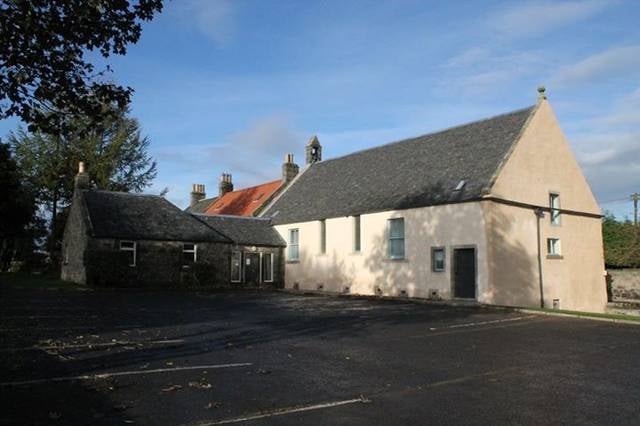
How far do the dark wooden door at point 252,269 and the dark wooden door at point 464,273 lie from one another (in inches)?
592

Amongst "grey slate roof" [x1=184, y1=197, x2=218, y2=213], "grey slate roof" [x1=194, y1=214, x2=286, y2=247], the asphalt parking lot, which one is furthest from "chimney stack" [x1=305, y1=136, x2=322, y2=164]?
the asphalt parking lot

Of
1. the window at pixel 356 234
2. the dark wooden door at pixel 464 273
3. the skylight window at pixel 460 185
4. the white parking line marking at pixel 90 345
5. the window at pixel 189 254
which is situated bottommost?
the white parking line marking at pixel 90 345

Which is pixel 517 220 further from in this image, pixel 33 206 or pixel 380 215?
pixel 33 206

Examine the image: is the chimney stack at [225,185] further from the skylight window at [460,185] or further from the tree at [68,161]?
the skylight window at [460,185]

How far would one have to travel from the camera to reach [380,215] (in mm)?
29656

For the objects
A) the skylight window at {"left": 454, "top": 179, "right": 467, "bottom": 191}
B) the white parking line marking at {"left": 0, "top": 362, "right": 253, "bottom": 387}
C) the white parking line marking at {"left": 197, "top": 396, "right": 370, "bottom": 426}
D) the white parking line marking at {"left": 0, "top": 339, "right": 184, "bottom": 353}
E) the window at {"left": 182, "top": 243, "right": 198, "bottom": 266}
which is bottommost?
the white parking line marking at {"left": 197, "top": 396, "right": 370, "bottom": 426}

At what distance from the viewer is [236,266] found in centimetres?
3581

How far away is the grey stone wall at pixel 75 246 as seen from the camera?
104 feet

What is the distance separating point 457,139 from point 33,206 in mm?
34259

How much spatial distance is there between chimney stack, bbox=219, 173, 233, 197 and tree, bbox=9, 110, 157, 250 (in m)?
8.54

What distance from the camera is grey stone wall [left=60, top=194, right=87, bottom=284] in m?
31.8

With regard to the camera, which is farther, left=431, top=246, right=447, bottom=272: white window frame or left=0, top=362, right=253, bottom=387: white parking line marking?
left=431, top=246, right=447, bottom=272: white window frame

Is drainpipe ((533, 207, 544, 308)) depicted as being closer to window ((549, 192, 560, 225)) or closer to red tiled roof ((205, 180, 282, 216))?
window ((549, 192, 560, 225))

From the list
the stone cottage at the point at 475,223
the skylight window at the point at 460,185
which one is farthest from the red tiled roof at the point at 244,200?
the skylight window at the point at 460,185
